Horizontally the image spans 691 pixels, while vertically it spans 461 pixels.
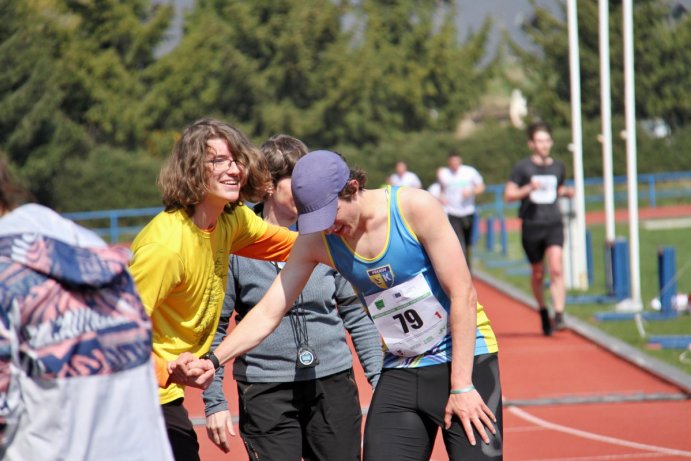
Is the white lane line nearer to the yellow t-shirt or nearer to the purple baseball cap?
the yellow t-shirt

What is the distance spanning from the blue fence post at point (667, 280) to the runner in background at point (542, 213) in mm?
1278

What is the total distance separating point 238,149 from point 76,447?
1769mm

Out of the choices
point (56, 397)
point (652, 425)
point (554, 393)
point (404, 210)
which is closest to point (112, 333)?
point (56, 397)

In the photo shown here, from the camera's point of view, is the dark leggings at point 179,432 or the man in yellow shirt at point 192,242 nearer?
the man in yellow shirt at point 192,242

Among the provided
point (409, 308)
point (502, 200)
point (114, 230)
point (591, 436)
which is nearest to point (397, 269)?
point (409, 308)

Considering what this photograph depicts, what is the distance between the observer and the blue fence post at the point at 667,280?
42.4ft

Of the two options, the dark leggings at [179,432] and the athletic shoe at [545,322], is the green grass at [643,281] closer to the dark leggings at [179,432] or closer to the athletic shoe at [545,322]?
the athletic shoe at [545,322]

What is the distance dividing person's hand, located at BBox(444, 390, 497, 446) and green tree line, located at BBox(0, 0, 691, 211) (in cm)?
3985

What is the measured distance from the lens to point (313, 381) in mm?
4859

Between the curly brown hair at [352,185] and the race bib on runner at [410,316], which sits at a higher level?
the curly brown hair at [352,185]

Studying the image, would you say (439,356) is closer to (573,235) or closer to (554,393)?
(554,393)

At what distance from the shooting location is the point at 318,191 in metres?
3.89

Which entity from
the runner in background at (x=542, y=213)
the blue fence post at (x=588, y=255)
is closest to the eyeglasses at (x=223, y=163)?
the runner in background at (x=542, y=213)

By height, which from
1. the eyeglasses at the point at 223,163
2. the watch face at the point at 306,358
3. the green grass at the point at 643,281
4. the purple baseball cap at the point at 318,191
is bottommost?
the green grass at the point at 643,281
